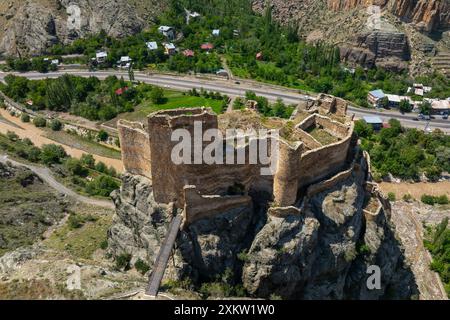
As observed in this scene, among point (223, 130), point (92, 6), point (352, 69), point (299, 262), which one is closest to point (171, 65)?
point (92, 6)

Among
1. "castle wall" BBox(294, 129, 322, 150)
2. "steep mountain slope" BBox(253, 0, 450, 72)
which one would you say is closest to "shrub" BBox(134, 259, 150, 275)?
"castle wall" BBox(294, 129, 322, 150)

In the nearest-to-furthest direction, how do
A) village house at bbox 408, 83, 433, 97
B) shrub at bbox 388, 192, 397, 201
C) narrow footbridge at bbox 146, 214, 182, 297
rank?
narrow footbridge at bbox 146, 214, 182, 297 → shrub at bbox 388, 192, 397, 201 → village house at bbox 408, 83, 433, 97

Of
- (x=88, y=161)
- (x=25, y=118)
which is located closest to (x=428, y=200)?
(x=88, y=161)

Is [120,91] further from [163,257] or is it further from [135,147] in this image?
[163,257]

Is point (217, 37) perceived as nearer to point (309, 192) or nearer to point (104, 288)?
point (309, 192)

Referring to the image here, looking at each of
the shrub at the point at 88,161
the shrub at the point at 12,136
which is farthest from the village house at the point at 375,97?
the shrub at the point at 12,136

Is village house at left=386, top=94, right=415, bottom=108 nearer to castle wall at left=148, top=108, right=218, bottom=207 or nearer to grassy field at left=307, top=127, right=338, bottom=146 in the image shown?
grassy field at left=307, top=127, right=338, bottom=146
